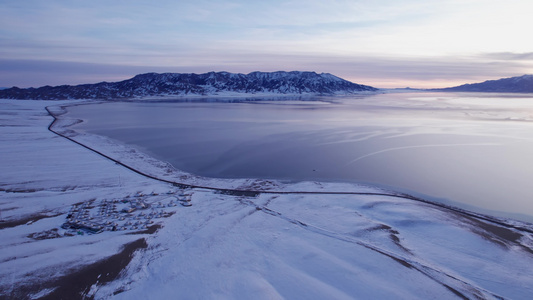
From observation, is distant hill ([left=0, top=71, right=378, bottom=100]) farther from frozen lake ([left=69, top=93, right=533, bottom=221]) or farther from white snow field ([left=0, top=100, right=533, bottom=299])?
white snow field ([left=0, top=100, right=533, bottom=299])

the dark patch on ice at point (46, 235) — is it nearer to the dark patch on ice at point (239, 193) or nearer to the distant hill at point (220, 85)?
the dark patch on ice at point (239, 193)

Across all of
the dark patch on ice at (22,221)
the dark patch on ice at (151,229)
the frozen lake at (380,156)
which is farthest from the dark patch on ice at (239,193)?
the dark patch on ice at (22,221)

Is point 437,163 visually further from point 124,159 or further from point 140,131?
point 140,131

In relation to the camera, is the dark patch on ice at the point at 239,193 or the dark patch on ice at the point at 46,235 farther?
the dark patch on ice at the point at 239,193

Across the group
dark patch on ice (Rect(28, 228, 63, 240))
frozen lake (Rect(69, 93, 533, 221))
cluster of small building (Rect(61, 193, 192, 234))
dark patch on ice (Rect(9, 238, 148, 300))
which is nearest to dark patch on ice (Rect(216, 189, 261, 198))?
cluster of small building (Rect(61, 193, 192, 234))

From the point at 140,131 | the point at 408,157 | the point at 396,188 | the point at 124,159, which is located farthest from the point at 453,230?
the point at 140,131

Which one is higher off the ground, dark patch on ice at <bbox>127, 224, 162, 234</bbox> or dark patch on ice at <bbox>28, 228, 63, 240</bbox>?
dark patch on ice at <bbox>28, 228, 63, 240</bbox>
